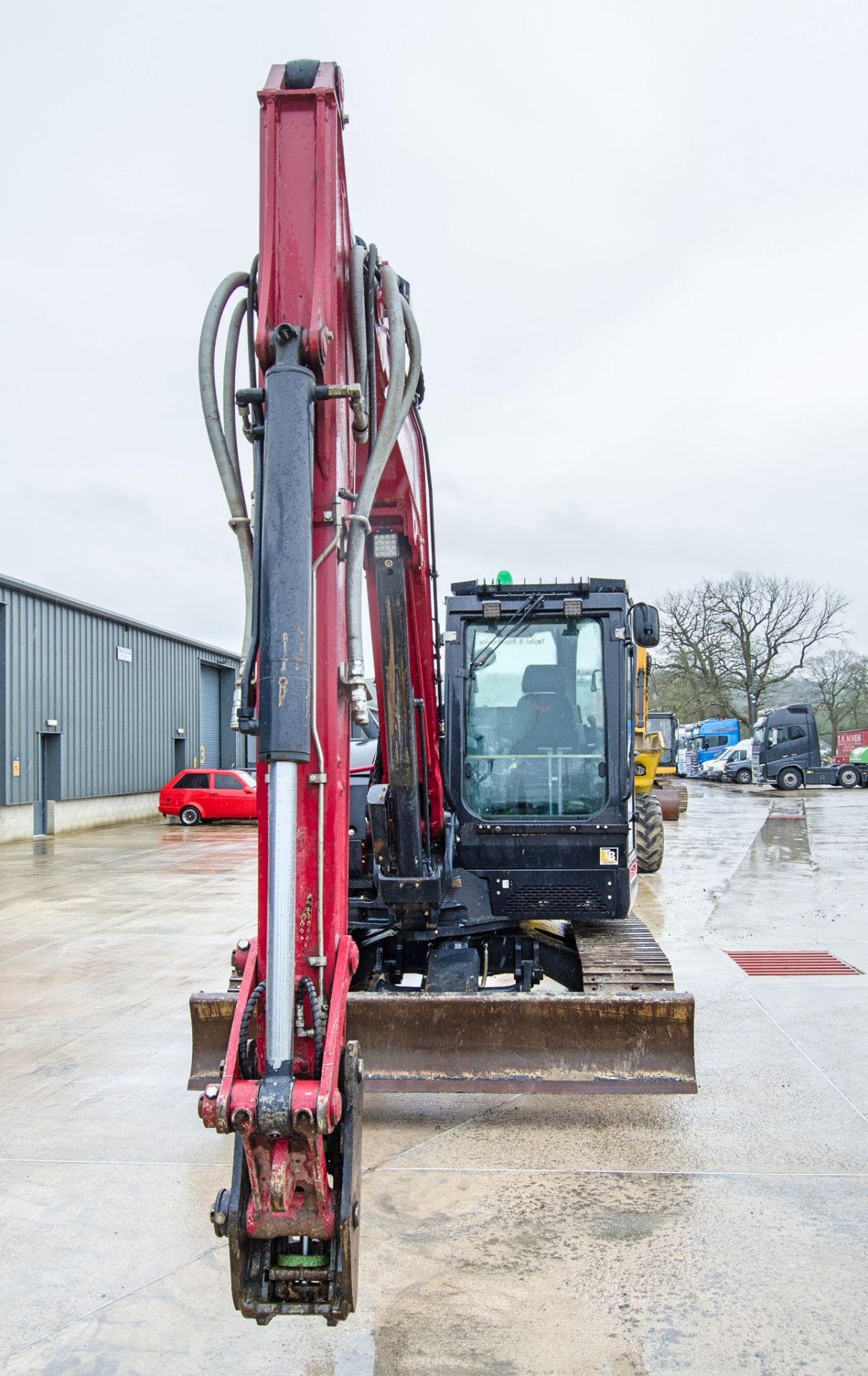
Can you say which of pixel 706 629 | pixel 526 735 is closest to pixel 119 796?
pixel 526 735

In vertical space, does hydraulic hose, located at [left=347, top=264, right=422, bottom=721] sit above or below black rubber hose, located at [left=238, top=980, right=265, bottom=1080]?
above

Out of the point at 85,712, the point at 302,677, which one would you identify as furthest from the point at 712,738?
the point at 302,677

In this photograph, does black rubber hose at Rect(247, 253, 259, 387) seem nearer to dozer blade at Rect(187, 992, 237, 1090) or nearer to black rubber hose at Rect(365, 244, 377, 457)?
black rubber hose at Rect(365, 244, 377, 457)

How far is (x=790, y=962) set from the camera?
29.9ft

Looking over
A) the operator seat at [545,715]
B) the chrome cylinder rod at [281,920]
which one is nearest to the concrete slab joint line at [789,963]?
the operator seat at [545,715]

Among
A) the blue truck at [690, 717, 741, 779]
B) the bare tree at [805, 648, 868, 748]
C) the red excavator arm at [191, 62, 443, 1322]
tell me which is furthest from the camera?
the bare tree at [805, 648, 868, 748]

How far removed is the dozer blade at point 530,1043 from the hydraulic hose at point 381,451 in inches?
93.6

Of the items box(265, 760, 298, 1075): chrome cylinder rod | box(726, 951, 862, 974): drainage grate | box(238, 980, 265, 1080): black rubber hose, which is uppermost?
box(265, 760, 298, 1075): chrome cylinder rod

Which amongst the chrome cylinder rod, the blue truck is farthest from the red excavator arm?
the blue truck

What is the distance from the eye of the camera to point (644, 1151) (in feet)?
16.3

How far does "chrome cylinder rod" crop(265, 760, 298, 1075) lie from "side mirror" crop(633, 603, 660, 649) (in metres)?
3.54

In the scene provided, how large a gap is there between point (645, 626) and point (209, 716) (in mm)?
33106

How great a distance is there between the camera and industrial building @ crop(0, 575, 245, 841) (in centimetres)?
2397

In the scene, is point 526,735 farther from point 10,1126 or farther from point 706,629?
point 706,629
